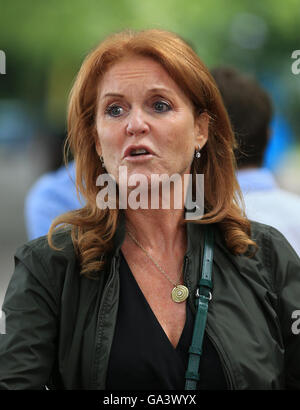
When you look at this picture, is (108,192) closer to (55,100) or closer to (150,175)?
(150,175)

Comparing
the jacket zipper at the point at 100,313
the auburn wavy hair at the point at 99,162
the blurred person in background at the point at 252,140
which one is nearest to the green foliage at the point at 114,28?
the blurred person in background at the point at 252,140

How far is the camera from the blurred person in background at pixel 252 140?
3139 millimetres

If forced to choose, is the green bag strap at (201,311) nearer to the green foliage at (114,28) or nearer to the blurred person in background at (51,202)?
the blurred person in background at (51,202)

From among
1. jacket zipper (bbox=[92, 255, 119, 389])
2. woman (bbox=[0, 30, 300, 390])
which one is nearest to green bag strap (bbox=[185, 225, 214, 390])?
woman (bbox=[0, 30, 300, 390])

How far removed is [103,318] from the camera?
212 centimetres

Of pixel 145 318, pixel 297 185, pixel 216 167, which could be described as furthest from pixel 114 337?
pixel 297 185

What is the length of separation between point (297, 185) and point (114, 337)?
1175 centimetres

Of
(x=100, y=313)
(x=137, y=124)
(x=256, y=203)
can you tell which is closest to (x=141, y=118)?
(x=137, y=124)

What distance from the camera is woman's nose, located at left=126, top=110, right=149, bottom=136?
7.39ft

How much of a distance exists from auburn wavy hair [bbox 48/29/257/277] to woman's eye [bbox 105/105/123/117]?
11cm

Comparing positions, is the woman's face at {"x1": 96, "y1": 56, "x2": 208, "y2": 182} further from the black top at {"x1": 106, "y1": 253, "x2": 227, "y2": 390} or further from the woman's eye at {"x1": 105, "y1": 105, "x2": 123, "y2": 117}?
the black top at {"x1": 106, "y1": 253, "x2": 227, "y2": 390}

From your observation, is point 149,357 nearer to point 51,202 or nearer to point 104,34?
point 51,202

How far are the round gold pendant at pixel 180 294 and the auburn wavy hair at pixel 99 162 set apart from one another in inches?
9.3
